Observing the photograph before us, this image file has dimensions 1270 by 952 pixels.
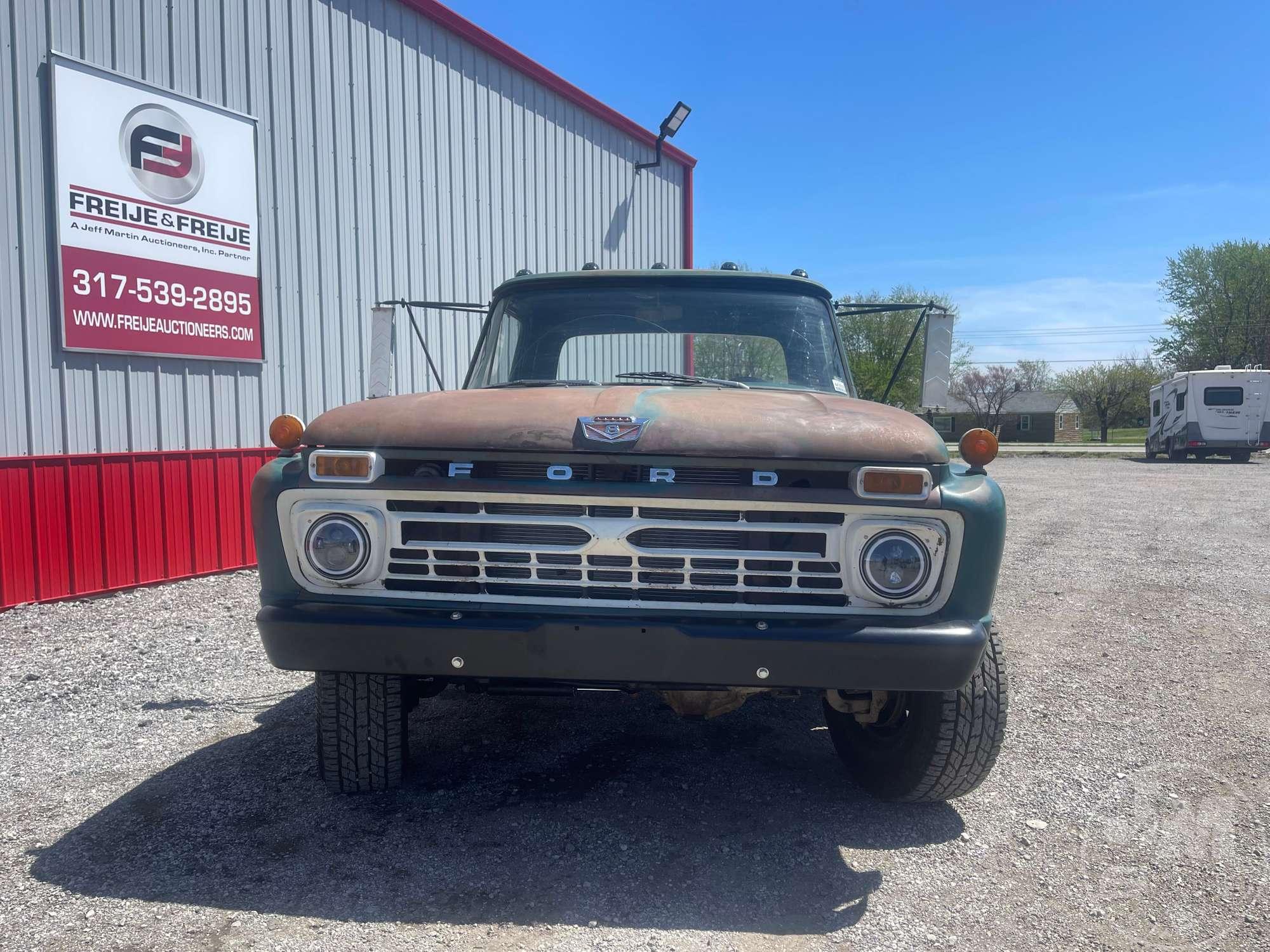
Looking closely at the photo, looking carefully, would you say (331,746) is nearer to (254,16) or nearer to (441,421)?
(441,421)

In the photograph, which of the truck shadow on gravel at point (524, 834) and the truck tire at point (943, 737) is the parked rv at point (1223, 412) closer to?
the truck shadow on gravel at point (524, 834)

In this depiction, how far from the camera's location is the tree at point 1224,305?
160 ft

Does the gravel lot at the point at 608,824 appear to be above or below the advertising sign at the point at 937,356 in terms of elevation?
below

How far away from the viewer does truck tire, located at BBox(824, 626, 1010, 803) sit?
295cm

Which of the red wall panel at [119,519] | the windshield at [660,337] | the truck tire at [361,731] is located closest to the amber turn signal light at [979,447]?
the windshield at [660,337]

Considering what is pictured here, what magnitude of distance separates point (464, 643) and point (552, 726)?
1.57m

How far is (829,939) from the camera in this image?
7.93ft

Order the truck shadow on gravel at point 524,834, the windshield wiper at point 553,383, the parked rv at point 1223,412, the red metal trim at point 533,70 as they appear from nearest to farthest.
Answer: the truck shadow on gravel at point 524,834 < the windshield wiper at point 553,383 < the red metal trim at point 533,70 < the parked rv at point 1223,412

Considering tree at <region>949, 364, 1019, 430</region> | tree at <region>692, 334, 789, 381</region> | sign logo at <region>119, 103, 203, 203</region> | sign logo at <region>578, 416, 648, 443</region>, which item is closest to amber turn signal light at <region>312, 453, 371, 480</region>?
sign logo at <region>578, 416, 648, 443</region>

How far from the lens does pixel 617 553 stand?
2607 millimetres

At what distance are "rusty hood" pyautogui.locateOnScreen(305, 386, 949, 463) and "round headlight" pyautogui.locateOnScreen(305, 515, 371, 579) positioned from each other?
0.24 meters

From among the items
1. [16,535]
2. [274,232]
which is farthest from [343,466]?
[274,232]

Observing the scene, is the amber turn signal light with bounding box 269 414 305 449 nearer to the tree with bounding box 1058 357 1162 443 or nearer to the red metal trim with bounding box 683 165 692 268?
the red metal trim with bounding box 683 165 692 268

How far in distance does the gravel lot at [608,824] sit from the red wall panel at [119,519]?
3.35 feet
